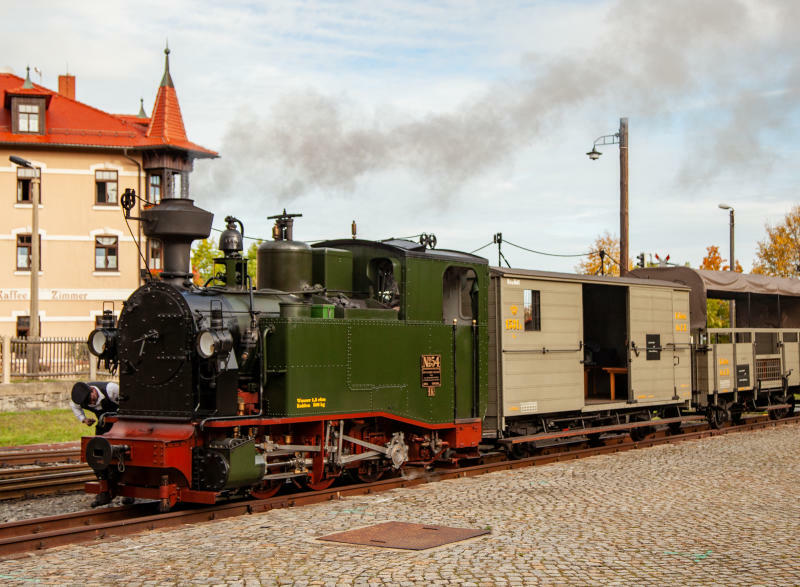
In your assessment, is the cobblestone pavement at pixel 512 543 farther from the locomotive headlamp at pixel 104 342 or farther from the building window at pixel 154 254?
the building window at pixel 154 254

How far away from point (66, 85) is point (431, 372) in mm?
33591

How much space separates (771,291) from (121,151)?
987 inches

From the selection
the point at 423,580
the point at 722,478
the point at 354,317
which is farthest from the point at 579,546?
the point at 722,478

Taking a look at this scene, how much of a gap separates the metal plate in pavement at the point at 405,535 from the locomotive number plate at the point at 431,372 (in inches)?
121

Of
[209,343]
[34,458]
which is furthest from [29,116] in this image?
[209,343]

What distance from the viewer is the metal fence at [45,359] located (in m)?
22.2

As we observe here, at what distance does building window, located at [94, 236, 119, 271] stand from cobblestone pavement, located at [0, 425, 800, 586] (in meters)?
26.6

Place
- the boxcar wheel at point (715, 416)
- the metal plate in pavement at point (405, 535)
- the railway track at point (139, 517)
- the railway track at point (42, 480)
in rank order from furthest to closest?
1. the boxcar wheel at point (715, 416)
2. the railway track at point (42, 480)
3. the railway track at point (139, 517)
4. the metal plate in pavement at point (405, 535)

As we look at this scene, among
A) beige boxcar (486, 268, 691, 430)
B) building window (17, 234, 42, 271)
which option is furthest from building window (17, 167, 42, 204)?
beige boxcar (486, 268, 691, 430)

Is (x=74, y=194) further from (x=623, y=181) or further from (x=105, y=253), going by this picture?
(x=623, y=181)

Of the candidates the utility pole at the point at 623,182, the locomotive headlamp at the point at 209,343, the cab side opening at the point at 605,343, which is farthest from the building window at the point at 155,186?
the locomotive headlamp at the point at 209,343

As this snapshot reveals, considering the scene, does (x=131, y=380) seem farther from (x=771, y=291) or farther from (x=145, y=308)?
(x=771, y=291)

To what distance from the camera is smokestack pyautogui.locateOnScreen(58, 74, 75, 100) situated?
128 feet

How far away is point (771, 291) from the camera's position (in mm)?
20141
